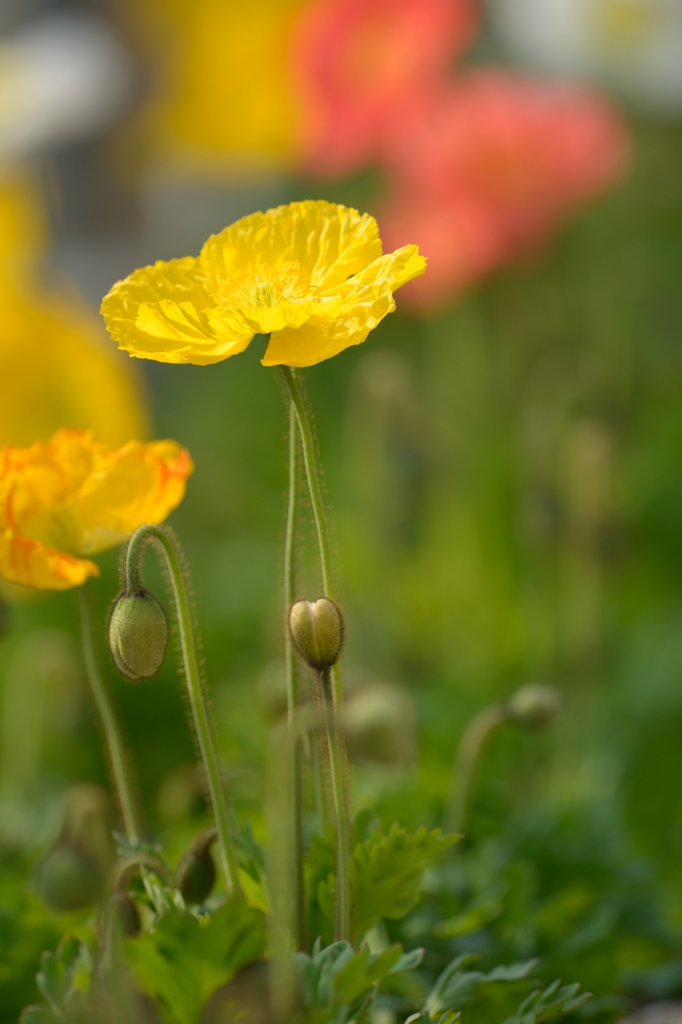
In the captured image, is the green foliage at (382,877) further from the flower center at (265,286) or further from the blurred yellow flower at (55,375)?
the blurred yellow flower at (55,375)

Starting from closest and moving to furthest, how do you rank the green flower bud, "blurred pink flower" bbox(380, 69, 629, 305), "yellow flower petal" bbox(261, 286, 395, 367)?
"yellow flower petal" bbox(261, 286, 395, 367)
the green flower bud
"blurred pink flower" bbox(380, 69, 629, 305)

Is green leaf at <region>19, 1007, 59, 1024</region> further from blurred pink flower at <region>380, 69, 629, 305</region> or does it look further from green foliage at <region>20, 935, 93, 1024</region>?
blurred pink flower at <region>380, 69, 629, 305</region>

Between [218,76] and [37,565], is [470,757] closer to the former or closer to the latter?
[37,565]

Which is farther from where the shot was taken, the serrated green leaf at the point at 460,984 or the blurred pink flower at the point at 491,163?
the blurred pink flower at the point at 491,163

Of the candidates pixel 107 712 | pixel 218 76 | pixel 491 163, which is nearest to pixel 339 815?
pixel 107 712

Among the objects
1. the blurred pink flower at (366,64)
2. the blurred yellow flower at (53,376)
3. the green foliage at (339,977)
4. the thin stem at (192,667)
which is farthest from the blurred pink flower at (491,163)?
the green foliage at (339,977)

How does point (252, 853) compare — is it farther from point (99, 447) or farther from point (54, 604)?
point (54, 604)

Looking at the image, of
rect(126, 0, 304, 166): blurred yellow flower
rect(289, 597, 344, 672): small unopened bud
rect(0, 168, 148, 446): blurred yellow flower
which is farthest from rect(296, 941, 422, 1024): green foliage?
rect(126, 0, 304, 166): blurred yellow flower

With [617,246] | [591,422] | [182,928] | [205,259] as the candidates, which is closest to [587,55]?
[617,246]
